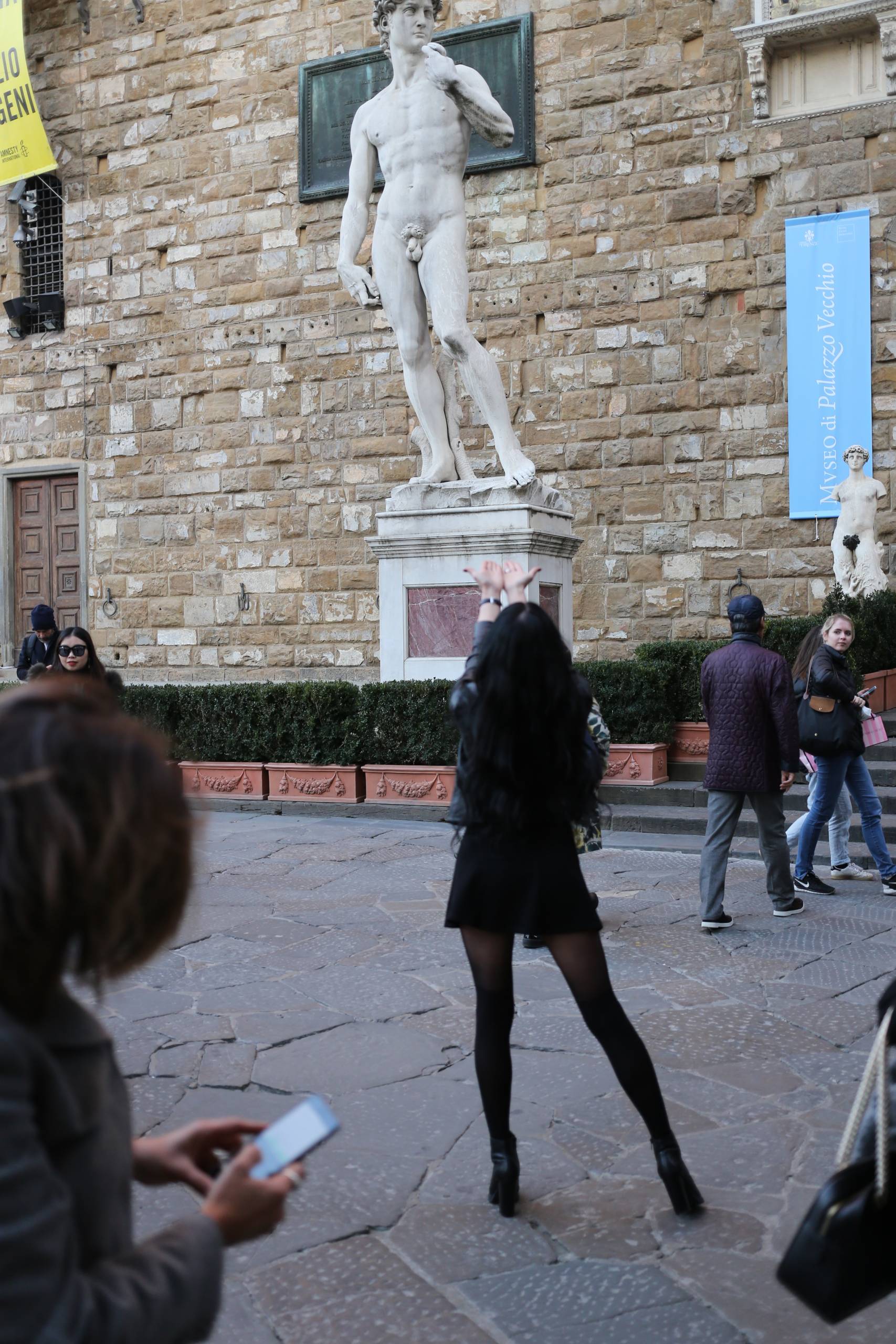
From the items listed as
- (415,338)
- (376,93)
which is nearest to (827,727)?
(415,338)

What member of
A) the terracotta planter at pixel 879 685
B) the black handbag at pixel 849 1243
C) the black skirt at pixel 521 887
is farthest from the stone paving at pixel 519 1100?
the terracotta planter at pixel 879 685

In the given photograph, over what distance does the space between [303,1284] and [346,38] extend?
13.9 m

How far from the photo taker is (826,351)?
11508 mm

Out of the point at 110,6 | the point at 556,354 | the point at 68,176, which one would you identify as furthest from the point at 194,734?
the point at 110,6

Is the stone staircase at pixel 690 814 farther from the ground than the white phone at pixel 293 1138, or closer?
closer

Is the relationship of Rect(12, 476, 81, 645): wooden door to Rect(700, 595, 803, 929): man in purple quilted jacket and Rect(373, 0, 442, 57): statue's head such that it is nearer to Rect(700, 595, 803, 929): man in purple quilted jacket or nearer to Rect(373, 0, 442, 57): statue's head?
Rect(373, 0, 442, 57): statue's head

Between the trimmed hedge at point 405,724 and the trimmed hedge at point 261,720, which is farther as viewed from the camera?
the trimmed hedge at point 261,720

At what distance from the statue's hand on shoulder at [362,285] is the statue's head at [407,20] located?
145 cm

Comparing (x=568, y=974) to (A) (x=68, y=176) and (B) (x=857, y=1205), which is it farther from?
(A) (x=68, y=176)

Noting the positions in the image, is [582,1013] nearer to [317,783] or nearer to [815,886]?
[815,886]

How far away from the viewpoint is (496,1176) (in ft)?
9.39

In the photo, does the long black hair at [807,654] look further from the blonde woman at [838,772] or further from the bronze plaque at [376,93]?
the bronze plaque at [376,93]

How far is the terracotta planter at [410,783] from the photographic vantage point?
8523 mm

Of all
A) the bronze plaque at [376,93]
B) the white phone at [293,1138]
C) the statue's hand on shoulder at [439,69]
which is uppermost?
the bronze plaque at [376,93]
